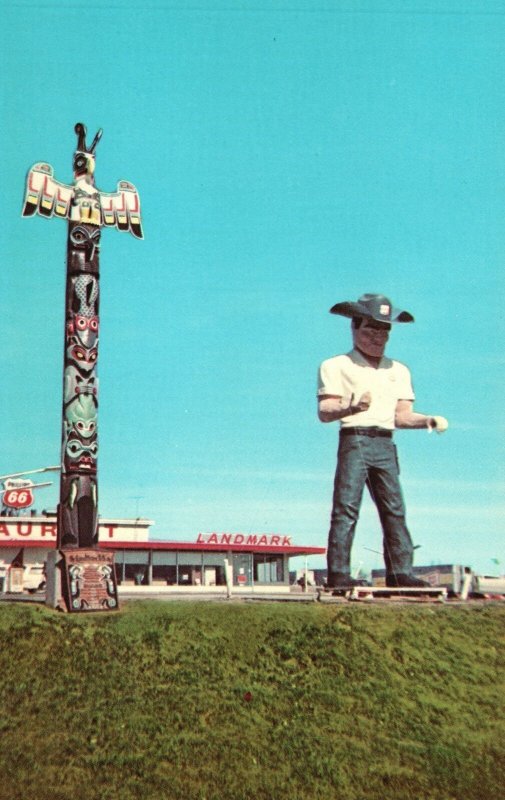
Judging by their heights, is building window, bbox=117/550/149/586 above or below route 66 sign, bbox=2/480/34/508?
below

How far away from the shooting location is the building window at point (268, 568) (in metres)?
49.8

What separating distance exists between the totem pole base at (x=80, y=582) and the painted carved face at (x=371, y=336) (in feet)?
27.1

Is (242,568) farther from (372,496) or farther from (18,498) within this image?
(372,496)

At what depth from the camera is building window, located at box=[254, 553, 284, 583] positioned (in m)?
49.8

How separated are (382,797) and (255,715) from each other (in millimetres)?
2334

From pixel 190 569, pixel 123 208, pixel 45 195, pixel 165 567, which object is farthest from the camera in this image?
pixel 190 569

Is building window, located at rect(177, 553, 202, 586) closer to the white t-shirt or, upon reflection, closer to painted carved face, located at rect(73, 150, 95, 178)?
the white t-shirt

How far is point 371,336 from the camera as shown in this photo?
867 inches

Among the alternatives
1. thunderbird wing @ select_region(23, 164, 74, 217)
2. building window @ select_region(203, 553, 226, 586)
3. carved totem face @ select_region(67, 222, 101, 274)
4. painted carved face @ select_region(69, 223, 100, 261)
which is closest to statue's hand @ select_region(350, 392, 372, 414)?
carved totem face @ select_region(67, 222, 101, 274)

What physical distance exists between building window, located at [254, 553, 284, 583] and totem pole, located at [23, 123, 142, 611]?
30403 mm

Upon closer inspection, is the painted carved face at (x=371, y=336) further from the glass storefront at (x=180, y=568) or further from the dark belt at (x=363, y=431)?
the glass storefront at (x=180, y=568)

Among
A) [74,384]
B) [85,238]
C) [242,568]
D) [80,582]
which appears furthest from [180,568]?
[80,582]

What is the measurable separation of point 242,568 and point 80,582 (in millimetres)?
30131

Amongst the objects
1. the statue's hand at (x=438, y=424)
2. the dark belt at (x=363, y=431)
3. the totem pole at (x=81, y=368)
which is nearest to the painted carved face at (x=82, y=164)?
the totem pole at (x=81, y=368)
